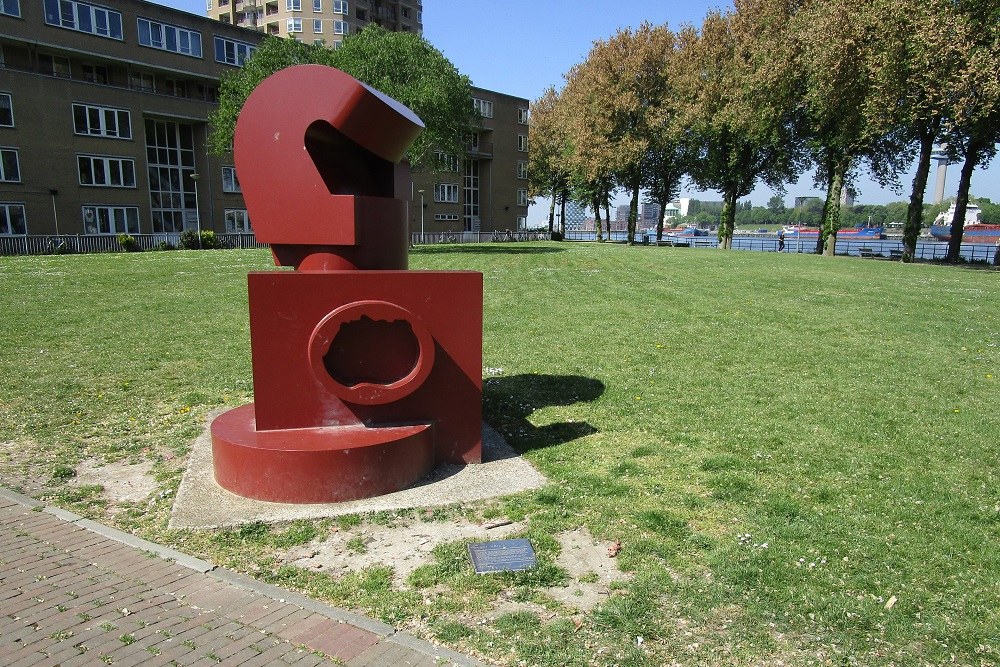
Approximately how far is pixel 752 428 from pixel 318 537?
4.91 meters

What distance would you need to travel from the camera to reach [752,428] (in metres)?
7.46

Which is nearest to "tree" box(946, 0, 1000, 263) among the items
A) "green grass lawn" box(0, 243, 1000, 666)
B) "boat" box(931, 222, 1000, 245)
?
"green grass lawn" box(0, 243, 1000, 666)

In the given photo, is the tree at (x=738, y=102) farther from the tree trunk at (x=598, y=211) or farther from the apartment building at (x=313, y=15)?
the apartment building at (x=313, y=15)

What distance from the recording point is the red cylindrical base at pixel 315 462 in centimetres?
550

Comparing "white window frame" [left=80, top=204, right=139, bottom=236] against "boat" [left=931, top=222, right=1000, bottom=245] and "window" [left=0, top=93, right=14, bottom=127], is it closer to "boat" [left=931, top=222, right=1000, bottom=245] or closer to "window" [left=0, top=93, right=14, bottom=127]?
"window" [left=0, top=93, right=14, bottom=127]

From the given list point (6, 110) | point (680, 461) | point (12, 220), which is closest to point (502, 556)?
point (680, 461)

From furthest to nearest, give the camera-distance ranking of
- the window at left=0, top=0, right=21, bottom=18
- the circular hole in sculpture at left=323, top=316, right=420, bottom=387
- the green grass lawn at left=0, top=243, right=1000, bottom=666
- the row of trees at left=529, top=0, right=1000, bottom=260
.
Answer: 1. the window at left=0, top=0, right=21, bottom=18
2. the row of trees at left=529, top=0, right=1000, bottom=260
3. the circular hole in sculpture at left=323, top=316, right=420, bottom=387
4. the green grass lawn at left=0, top=243, right=1000, bottom=666

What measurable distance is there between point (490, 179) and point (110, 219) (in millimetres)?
38445

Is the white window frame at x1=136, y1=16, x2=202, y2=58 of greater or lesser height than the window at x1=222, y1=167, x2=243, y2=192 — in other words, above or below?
above

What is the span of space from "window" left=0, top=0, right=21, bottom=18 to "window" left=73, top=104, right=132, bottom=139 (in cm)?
548

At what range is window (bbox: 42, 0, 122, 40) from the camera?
39.8m

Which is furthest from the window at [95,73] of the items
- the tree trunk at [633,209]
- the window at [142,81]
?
the tree trunk at [633,209]

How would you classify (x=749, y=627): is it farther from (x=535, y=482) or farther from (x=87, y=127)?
(x=87, y=127)

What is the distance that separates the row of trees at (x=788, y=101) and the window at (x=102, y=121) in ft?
102
